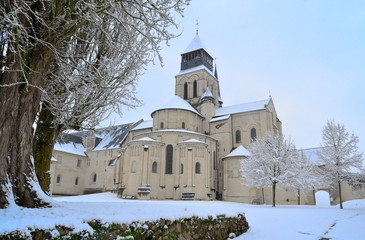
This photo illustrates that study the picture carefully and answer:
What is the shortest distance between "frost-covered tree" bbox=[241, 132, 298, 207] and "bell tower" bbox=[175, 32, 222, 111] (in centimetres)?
1935

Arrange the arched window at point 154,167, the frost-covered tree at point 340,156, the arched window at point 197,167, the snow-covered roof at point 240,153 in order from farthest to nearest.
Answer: the snow-covered roof at point 240,153
the arched window at point 154,167
the arched window at point 197,167
the frost-covered tree at point 340,156

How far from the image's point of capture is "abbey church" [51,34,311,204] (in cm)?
3109

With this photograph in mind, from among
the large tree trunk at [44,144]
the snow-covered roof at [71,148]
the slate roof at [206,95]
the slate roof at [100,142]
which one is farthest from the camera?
the slate roof at [100,142]

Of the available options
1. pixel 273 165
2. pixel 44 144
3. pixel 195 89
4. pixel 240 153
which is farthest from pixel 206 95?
pixel 44 144

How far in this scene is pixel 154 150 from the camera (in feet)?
105

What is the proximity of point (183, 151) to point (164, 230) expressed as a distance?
26.2 m

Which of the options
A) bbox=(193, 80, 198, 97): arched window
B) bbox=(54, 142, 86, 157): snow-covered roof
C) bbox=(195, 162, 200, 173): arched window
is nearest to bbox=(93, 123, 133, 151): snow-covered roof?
bbox=(54, 142, 86, 157): snow-covered roof

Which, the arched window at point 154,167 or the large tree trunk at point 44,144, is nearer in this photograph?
the large tree trunk at point 44,144

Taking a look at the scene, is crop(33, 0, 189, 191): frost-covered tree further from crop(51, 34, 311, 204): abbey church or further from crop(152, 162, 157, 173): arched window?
crop(152, 162, 157, 173): arched window

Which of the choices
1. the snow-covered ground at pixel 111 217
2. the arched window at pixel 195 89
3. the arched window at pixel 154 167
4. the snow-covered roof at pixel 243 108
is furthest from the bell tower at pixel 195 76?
the snow-covered ground at pixel 111 217

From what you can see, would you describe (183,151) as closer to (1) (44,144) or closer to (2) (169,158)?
(2) (169,158)

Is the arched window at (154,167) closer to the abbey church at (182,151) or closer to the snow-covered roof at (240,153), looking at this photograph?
the abbey church at (182,151)

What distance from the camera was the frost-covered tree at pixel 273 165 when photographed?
22.8 m

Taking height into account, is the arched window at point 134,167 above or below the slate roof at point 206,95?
below
